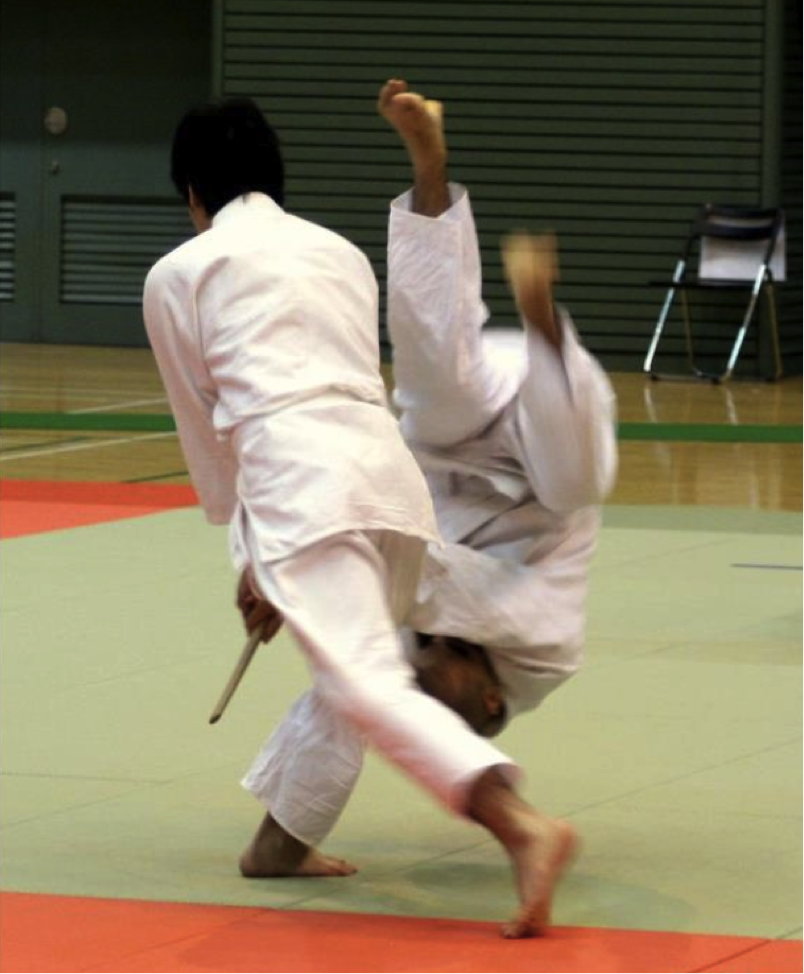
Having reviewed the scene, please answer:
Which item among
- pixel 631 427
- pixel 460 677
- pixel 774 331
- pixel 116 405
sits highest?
pixel 460 677

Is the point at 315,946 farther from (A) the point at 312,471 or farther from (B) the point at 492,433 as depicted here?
(B) the point at 492,433

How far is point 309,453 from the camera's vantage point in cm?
311

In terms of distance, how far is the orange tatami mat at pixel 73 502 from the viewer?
7234 millimetres

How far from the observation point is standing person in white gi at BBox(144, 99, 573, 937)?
118 inches

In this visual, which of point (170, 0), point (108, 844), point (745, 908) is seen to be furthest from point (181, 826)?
point (170, 0)

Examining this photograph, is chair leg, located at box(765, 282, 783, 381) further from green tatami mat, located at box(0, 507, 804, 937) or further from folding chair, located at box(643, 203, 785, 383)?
green tatami mat, located at box(0, 507, 804, 937)

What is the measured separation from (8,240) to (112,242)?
2.29ft

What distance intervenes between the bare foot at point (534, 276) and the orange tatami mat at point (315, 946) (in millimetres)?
810

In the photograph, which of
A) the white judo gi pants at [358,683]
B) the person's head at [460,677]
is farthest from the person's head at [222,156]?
the person's head at [460,677]

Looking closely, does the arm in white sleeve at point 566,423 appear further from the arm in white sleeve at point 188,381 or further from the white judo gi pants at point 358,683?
the arm in white sleeve at point 188,381

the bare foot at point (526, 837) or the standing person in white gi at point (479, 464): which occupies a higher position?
Answer: the standing person in white gi at point (479, 464)

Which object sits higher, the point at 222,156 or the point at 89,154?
the point at 222,156

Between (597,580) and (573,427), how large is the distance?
3080mm

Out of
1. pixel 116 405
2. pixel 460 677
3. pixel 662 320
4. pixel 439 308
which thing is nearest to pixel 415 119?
pixel 439 308
